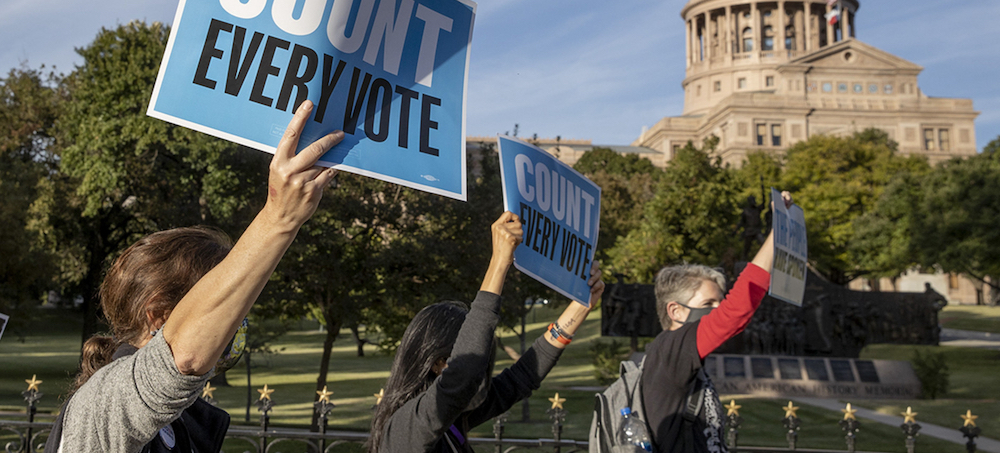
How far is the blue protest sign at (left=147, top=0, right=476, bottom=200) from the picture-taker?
1.92 m

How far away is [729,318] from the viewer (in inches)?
112

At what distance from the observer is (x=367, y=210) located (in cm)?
1606

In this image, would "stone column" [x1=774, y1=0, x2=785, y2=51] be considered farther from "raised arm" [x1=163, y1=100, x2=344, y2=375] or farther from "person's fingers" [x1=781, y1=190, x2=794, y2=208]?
"raised arm" [x1=163, y1=100, x2=344, y2=375]

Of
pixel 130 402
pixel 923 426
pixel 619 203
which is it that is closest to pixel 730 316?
pixel 130 402

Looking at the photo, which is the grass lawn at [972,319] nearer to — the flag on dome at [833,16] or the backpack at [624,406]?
the backpack at [624,406]

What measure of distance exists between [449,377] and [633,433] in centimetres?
98

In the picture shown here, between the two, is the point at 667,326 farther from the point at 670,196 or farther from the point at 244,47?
the point at 670,196

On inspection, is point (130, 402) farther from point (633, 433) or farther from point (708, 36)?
point (708, 36)

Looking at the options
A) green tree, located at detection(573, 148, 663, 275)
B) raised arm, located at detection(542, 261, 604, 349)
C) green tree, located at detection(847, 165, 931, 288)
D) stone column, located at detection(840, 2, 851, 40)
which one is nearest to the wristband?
raised arm, located at detection(542, 261, 604, 349)

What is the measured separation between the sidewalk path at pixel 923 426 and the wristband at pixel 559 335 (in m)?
9.67

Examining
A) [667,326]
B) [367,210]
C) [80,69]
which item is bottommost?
[667,326]

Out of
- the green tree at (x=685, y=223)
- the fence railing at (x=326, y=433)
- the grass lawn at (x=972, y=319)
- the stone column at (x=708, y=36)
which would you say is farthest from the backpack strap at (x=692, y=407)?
the stone column at (x=708, y=36)

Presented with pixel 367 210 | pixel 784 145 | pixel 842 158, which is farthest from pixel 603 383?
pixel 784 145

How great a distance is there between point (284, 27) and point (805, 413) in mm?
16093
